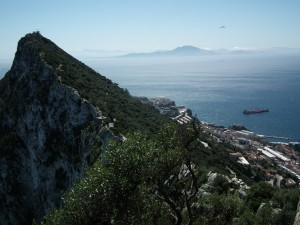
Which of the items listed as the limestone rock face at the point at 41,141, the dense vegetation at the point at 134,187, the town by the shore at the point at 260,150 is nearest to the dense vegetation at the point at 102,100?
the limestone rock face at the point at 41,141

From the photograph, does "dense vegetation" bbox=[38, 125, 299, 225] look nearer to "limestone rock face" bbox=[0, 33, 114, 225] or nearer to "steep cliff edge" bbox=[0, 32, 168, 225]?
"steep cliff edge" bbox=[0, 32, 168, 225]

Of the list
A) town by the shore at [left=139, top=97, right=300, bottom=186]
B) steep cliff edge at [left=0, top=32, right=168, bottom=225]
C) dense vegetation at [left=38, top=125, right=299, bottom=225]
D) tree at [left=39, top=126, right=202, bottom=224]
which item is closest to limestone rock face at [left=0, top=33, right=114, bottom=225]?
steep cliff edge at [left=0, top=32, right=168, bottom=225]

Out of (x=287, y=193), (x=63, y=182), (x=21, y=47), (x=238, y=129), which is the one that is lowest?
(x=238, y=129)

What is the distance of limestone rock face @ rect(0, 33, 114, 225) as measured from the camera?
37.0 meters

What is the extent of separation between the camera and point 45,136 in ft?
135

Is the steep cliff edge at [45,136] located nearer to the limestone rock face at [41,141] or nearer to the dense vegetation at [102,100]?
the limestone rock face at [41,141]

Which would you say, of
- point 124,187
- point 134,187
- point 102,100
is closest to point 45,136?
point 102,100

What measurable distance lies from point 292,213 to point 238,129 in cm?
9972

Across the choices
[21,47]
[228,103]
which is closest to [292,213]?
[21,47]

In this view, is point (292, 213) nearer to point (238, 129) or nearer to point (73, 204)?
point (73, 204)

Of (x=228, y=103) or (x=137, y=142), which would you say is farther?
(x=228, y=103)

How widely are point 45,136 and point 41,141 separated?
2.40 ft

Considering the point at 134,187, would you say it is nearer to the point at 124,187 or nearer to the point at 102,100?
the point at 124,187

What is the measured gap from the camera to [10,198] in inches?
1665
